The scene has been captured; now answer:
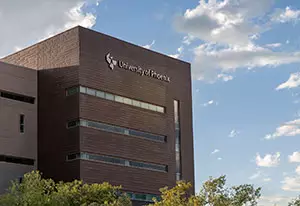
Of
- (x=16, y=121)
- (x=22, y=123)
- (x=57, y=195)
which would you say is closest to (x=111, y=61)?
(x=22, y=123)

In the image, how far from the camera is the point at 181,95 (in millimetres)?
79250

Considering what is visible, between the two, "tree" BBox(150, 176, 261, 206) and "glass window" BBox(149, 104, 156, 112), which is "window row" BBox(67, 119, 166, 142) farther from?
"tree" BBox(150, 176, 261, 206)

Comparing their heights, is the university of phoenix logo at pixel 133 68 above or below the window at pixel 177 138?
above

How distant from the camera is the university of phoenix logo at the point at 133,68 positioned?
69625 mm

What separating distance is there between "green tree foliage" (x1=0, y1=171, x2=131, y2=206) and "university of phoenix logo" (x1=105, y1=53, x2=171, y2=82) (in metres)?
19.0

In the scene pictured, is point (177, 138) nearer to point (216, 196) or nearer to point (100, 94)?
point (100, 94)

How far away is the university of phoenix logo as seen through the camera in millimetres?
69625

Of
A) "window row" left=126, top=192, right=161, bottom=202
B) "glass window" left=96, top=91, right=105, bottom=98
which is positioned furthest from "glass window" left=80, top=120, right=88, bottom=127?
"window row" left=126, top=192, right=161, bottom=202

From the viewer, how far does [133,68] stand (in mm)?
72438

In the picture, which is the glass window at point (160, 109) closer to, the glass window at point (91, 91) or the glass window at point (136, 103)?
the glass window at point (136, 103)

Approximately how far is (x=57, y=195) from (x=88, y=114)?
19.7m

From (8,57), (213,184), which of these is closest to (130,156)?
(8,57)

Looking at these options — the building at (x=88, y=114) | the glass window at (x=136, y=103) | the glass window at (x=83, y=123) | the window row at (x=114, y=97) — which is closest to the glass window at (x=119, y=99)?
the window row at (x=114, y=97)

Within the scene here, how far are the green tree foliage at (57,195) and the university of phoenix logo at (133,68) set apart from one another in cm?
1898
